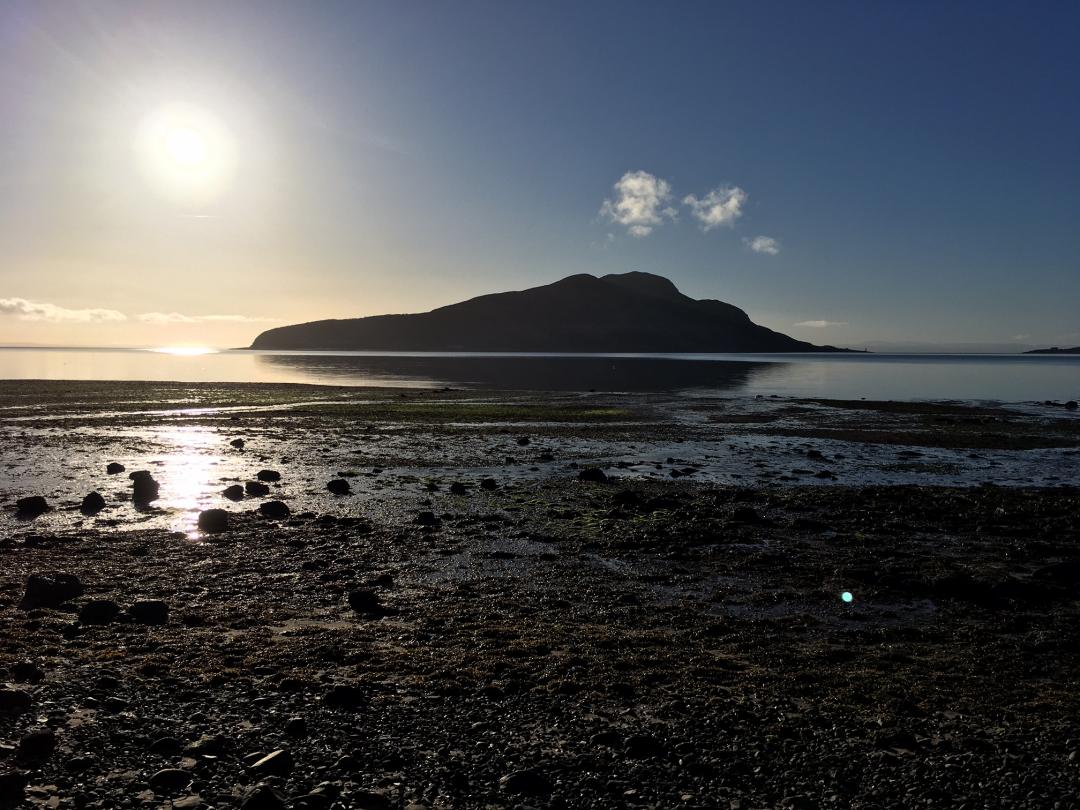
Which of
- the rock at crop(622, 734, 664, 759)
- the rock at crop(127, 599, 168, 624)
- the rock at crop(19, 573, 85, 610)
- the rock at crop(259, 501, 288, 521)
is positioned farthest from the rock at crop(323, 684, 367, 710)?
the rock at crop(259, 501, 288, 521)

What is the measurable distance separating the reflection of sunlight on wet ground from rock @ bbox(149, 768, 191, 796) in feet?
37.0

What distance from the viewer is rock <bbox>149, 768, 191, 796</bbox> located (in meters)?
6.77

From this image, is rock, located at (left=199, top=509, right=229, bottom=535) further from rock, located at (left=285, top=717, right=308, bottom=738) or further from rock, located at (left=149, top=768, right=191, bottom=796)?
rock, located at (left=149, top=768, right=191, bottom=796)

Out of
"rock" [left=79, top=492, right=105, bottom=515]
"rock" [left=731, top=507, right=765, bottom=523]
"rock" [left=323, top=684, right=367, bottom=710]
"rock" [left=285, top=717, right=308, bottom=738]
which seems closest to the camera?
"rock" [left=285, top=717, right=308, bottom=738]

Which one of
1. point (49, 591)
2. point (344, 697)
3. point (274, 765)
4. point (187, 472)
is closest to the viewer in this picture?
point (274, 765)

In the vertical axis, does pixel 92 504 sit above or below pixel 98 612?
above

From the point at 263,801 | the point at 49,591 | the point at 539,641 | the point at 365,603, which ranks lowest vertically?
the point at 539,641

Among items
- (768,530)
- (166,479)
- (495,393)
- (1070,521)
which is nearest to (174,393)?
(495,393)

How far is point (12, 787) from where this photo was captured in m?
6.61

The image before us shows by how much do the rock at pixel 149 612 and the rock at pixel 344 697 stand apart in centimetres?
425

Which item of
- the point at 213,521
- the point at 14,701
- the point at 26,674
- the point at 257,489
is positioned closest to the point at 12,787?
the point at 14,701

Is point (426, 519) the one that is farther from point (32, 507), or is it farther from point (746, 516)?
point (32, 507)

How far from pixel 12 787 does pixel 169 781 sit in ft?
4.41

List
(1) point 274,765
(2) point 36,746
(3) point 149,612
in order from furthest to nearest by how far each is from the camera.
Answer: (3) point 149,612, (2) point 36,746, (1) point 274,765
